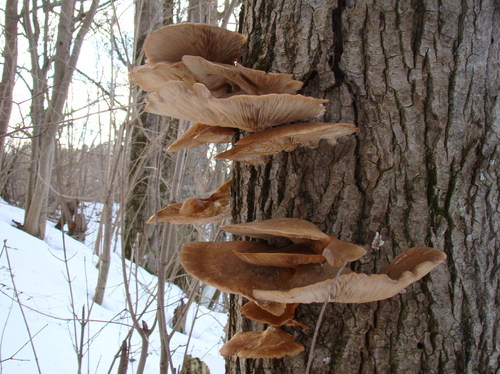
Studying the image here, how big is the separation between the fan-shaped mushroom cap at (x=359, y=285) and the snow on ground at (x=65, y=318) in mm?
1293

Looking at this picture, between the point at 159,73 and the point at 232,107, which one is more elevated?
the point at 159,73

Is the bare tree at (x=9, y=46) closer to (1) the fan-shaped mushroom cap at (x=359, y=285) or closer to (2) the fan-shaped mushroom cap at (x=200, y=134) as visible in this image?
(2) the fan-shaped mushroom cap at (x=200, y=134)

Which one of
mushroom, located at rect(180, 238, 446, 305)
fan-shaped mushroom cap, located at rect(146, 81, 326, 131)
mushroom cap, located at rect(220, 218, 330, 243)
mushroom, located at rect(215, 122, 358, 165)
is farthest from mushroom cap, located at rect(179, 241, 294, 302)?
fan-shaped mushroom cap, located at rect(146, 81, 326, 131)

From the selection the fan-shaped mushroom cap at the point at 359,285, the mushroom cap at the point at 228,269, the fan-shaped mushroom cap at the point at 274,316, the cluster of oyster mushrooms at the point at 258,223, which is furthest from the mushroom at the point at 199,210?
the fan-shaped mushroom cap at the point at 359,285

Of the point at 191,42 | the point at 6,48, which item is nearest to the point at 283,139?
the point at 191,42

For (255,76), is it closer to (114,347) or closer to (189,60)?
(189,60)

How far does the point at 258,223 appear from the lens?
1.13 m

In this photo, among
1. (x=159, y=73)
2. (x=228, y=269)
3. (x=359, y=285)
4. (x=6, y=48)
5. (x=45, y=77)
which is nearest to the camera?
(x=359, y=285)

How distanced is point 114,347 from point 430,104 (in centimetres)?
435

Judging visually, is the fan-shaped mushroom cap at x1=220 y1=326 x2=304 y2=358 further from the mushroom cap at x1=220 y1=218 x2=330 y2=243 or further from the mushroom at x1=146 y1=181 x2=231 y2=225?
the mushroom at x1=146 y1=181 x2=231 y2=225

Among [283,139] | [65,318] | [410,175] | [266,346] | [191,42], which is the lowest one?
[65,318]

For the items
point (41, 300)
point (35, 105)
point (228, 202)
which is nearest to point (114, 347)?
point (41, 300)

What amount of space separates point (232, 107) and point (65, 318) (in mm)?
4382

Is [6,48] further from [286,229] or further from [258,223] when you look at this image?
[286,229]
